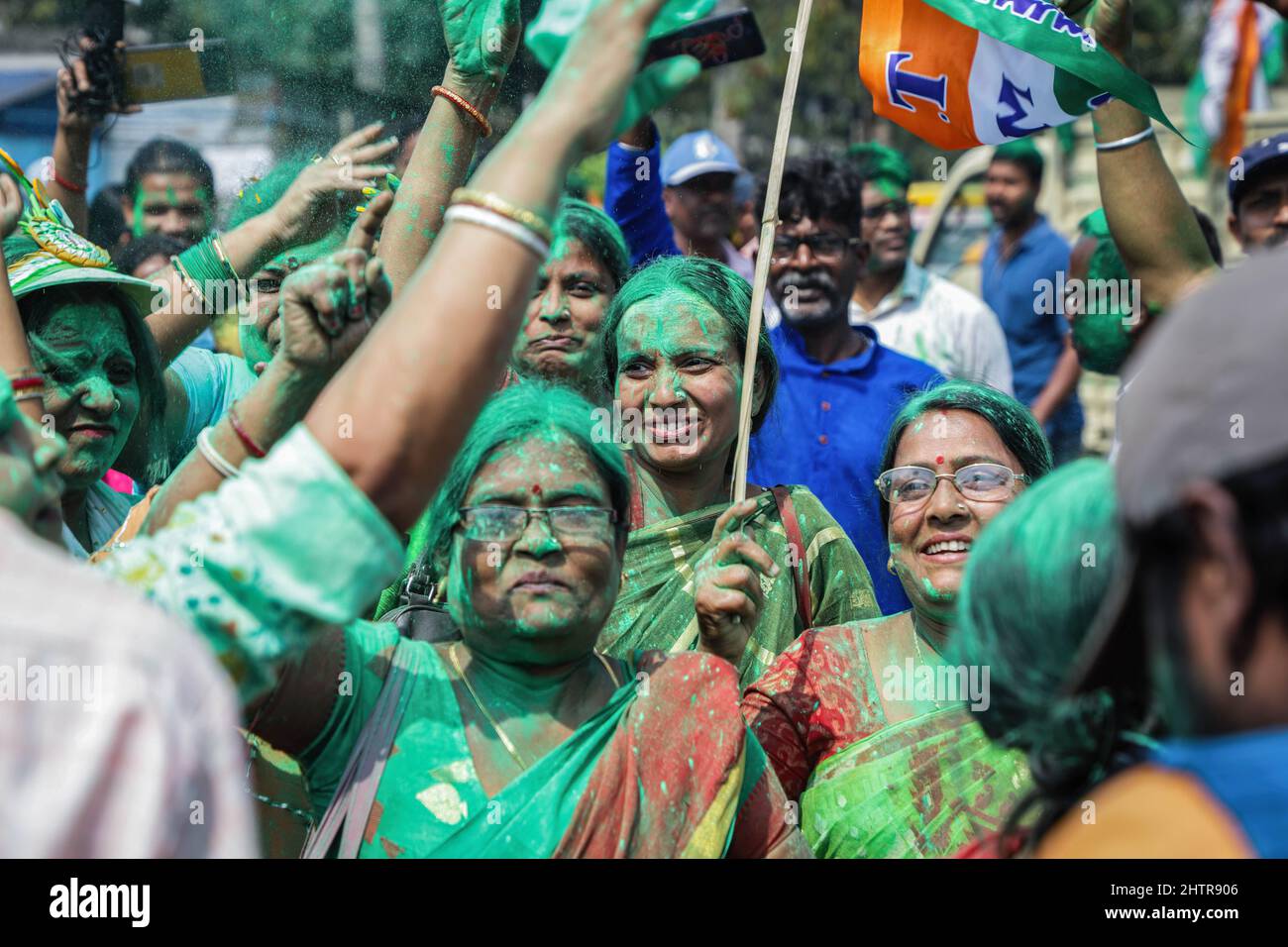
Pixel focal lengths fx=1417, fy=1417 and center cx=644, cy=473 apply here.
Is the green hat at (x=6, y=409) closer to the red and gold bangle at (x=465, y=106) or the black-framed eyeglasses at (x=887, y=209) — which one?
the red and gold bangle at (x=465, y=106)

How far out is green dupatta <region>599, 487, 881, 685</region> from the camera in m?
2.99

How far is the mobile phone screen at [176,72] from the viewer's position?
3736 mm

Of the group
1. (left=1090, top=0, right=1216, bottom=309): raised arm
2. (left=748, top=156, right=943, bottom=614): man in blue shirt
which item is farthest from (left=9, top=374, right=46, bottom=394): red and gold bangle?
(left=1090, top=0, right=1216, bottom=309): raised arm

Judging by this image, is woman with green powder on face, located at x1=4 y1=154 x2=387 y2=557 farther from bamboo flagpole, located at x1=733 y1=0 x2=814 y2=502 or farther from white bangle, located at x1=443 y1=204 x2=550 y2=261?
white bangle, located at x1=443 y1=204 x2=550 y2=261

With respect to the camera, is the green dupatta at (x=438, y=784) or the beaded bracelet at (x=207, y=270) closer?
the green dupatta at (x=438, y=784)

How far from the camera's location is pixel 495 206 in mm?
1427

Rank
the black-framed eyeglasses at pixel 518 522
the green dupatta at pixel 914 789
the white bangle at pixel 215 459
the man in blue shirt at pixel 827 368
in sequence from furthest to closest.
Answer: the man in blue shirt at pixel 827 368 → the green dupatta at pixel 914 789 → the black-framed eyeglasses at pixel 518 522 → the white bangle at pixel 215 459

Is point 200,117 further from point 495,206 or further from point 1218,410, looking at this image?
point 1218,410

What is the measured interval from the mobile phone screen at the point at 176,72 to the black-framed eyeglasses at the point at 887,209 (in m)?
3.28

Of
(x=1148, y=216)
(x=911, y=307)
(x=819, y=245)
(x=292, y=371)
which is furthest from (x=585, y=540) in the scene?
(x=911, y=307)

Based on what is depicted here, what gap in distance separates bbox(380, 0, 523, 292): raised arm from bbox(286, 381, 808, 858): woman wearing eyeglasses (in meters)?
0.47

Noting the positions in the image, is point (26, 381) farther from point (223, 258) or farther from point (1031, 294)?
point (1031, 294)

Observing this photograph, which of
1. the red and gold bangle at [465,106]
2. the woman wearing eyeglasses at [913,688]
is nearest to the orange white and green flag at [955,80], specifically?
the woman wearing eyeglasses at [913,688]

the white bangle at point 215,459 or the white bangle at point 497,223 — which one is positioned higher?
the white bangle at point 497,223
